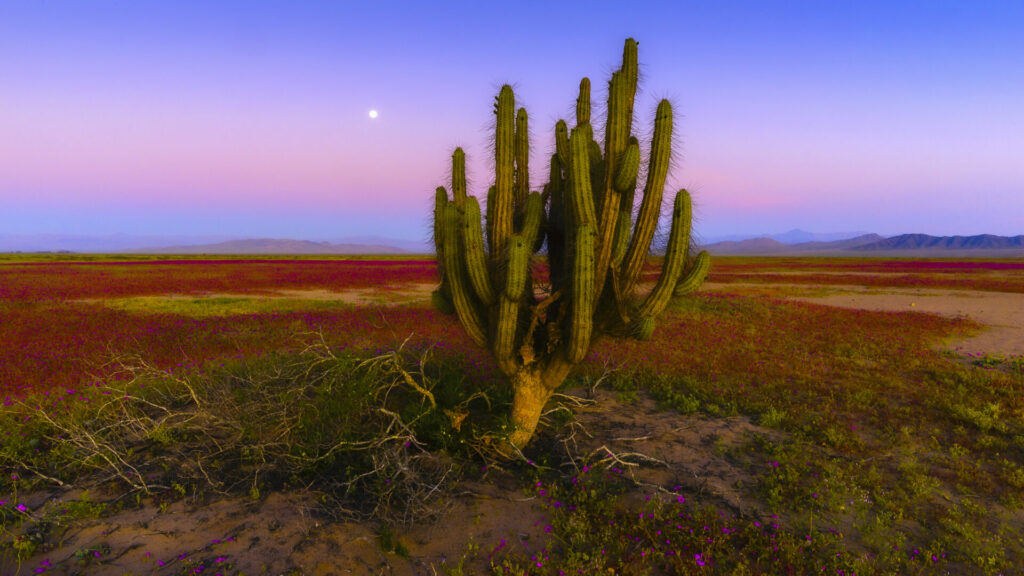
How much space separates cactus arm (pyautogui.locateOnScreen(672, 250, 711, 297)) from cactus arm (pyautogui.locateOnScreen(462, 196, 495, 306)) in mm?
2495

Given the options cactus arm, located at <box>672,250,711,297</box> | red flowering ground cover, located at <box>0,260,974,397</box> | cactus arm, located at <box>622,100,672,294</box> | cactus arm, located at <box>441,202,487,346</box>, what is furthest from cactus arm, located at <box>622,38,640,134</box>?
red flowering ground cover, located at <box>0,260,974,397</box>

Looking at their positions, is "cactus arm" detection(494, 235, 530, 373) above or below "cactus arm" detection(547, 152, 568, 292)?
below

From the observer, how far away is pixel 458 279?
230 inches

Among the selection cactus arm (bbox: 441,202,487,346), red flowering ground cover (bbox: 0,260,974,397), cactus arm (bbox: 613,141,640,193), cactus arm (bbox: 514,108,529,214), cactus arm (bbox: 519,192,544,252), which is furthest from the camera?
red flowering ground cover (bbox: 0,260,974,397)

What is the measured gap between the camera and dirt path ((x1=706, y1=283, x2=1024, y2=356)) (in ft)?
42.1

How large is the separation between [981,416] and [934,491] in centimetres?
315

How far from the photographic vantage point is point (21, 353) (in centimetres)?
1045

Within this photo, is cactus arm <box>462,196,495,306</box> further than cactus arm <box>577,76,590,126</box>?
No

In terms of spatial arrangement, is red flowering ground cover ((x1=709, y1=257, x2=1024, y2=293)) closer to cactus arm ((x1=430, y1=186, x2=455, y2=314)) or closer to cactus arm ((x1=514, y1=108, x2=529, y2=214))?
cactus arm ((x1=514, y1=108, x2=529, y2=214))

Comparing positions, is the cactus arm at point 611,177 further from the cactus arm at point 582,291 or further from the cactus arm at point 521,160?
the cactus arm at point 521,160

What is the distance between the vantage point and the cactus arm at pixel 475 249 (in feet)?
17.7

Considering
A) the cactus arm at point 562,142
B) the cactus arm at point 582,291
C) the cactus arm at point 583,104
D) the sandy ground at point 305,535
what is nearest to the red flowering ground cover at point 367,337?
the cactus arm at point 582,291

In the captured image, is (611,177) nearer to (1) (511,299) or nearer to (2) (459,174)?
(1) (511,299)

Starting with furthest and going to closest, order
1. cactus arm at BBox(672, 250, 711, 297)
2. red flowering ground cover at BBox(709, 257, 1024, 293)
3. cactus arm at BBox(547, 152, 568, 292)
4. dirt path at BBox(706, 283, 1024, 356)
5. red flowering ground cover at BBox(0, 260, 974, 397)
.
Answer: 1. red flowering ground cover at BBox(709, 257, 1024, 293)
2. dirt path at BBox(706, 283, 1024, 356)
3. red flowering ground cover at BBox(0, 260, 974, 397)
4. cactus arm at BBox(547, 152, 568, 292)
5. cactus arm at BBox(672, 250, 711, 297)
